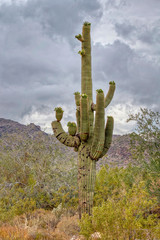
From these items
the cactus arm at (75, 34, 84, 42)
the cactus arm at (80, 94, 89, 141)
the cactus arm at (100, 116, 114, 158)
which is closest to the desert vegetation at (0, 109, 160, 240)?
the cactus arm at (100, 116, 114, 158)

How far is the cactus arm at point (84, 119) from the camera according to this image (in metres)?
8.63

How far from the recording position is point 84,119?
8.94 meters

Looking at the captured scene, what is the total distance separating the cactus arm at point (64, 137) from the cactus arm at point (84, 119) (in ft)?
1.22

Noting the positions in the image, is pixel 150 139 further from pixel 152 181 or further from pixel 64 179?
pixel 64 179

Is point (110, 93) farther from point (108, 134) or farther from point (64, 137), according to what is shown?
point (64, 137)

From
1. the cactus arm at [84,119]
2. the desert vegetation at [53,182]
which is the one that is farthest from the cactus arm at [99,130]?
the desert vegetation at [53,182]

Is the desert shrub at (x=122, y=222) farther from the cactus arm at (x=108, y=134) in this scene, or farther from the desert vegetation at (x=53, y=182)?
the cactus arm at (x=108, y=134)

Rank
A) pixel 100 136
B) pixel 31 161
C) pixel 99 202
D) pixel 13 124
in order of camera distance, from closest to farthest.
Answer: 1. pixel 100 136
2. pixel 99 202
3. pixel 31 161
4. pixel 13 124

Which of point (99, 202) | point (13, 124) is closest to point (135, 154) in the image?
point (99, 202)

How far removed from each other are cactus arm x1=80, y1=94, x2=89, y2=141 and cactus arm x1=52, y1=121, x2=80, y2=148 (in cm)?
37

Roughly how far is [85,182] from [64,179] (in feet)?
15.1

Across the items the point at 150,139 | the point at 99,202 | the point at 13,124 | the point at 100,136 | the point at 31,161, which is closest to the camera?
the point at 100,136

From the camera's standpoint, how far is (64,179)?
1356cm

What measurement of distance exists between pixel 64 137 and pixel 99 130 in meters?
1.50
